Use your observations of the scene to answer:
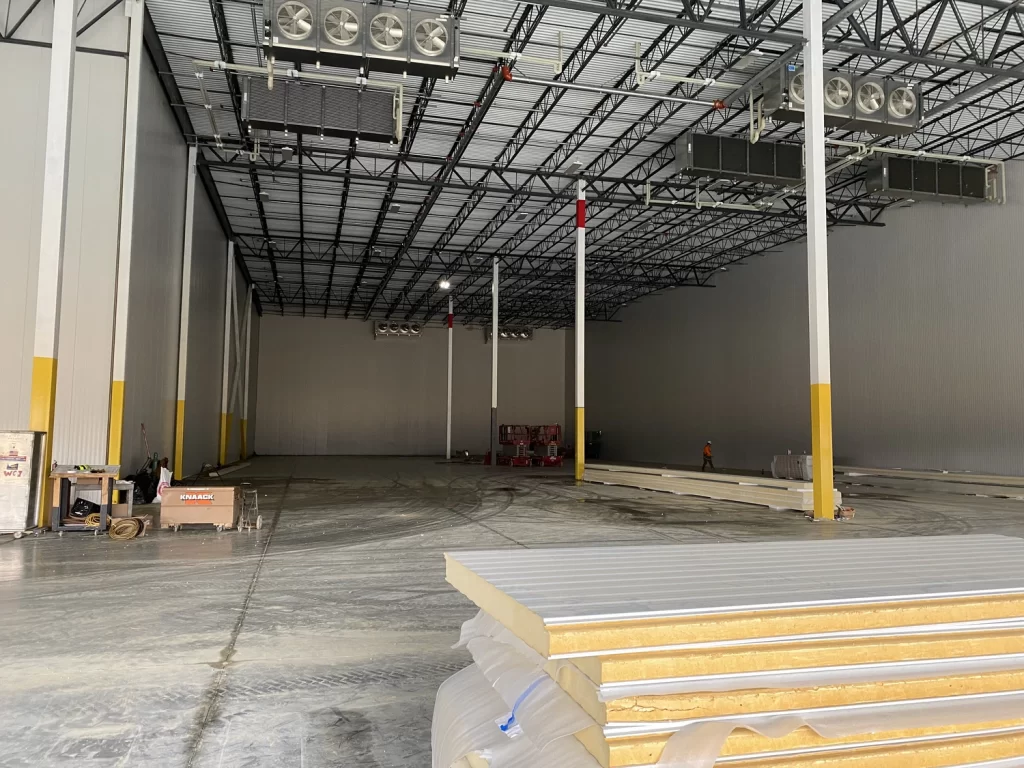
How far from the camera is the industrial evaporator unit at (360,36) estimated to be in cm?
1105

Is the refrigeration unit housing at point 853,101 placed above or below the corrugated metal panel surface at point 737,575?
above

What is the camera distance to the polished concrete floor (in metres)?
3.35

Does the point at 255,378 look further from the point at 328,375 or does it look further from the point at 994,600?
the point at 994,600

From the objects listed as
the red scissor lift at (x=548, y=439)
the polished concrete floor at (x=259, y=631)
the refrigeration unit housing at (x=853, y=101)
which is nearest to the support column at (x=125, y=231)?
the polished concrete floor at (x=259, y=631)

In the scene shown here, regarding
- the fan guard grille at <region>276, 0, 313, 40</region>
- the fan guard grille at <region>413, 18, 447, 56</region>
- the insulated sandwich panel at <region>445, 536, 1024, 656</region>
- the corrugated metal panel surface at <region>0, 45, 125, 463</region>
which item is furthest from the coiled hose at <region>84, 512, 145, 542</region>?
the fan guard grille at <region>413, 18, 447, 56</region>

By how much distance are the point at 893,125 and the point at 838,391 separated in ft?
42.1

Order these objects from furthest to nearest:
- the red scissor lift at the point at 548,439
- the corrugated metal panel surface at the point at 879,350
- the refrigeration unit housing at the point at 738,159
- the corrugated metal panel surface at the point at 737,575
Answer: the red scissor lift at the point at 548,439 → the corrugated metal panel surface at the point at 879,350 → the refrigeration unit housing at the point at 738,159 → the corrugated metal panel surface at the point at 737,575

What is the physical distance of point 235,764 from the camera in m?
3.08

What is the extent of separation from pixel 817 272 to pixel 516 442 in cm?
2238

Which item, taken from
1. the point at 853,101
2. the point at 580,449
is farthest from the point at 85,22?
the point at 580,449

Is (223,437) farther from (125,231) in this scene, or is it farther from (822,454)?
(822,454)

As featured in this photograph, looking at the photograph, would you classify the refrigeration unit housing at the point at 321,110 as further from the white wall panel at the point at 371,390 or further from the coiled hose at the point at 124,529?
the white wall panel at the point at 371,390

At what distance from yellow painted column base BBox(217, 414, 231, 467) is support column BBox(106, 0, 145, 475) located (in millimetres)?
14553

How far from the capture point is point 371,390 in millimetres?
42156
